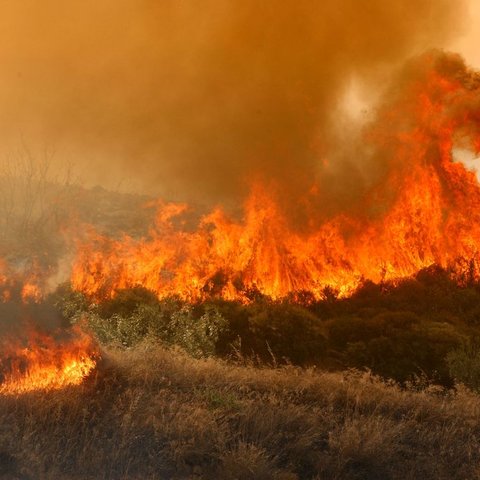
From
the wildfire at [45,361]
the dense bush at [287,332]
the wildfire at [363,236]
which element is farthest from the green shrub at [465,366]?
the wildfire at [45,361]

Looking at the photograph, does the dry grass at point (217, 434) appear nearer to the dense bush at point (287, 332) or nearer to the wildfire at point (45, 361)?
the wildfire at point (45, 361)

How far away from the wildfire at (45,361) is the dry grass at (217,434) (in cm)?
30

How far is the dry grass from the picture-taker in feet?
18.4

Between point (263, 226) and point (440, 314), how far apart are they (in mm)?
6676

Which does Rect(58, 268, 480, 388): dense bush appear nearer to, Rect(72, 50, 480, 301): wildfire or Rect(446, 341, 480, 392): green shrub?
Rect(446, 341, 480, 392): green shrub

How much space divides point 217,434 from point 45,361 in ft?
9.93

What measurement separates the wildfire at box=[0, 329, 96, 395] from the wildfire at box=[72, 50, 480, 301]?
24.9 ft

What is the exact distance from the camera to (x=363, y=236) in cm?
2020

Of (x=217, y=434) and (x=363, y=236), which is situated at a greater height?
(x=363, y=236)

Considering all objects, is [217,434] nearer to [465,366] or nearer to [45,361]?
[45,361]

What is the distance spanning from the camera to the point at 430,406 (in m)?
8.56

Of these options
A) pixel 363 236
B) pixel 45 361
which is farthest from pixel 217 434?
pixel 363 236

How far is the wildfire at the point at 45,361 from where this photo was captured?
741cm

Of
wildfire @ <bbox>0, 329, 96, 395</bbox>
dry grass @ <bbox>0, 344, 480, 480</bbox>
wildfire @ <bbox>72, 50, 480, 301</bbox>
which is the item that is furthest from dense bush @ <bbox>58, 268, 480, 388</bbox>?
dry grass @ <bbox>0, 344, 480, 480</bbox>
